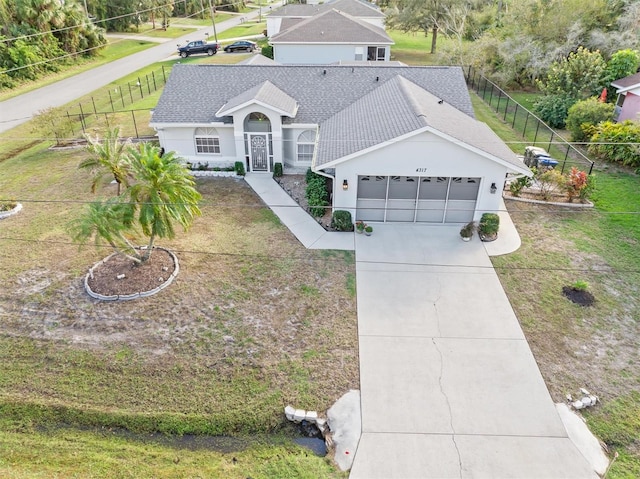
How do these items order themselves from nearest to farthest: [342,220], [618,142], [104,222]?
1. [104,222]
2. [342,220]
3. [618,142]

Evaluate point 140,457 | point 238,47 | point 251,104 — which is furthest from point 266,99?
point 238,47

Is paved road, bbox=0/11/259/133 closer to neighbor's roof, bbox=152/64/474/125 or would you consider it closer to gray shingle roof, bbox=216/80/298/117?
neighbor's roof, bbox=152/64/474/125

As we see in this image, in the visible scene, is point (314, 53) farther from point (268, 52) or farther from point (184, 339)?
point (184, 339)

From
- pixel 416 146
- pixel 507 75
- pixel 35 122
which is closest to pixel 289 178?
pixel 416 146

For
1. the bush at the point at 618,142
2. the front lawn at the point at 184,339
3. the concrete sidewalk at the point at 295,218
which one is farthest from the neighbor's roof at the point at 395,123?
the bush at the point at 618,142

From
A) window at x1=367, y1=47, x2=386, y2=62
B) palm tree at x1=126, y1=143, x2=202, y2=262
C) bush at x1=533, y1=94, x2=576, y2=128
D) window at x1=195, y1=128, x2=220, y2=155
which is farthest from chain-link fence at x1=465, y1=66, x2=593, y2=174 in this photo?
palm tree at x1=126, y1=143, x2=202, y2=262

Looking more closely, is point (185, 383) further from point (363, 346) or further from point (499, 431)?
point (499, 431)

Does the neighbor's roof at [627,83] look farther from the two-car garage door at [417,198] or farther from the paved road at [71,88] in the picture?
the paved road at [71,88]
